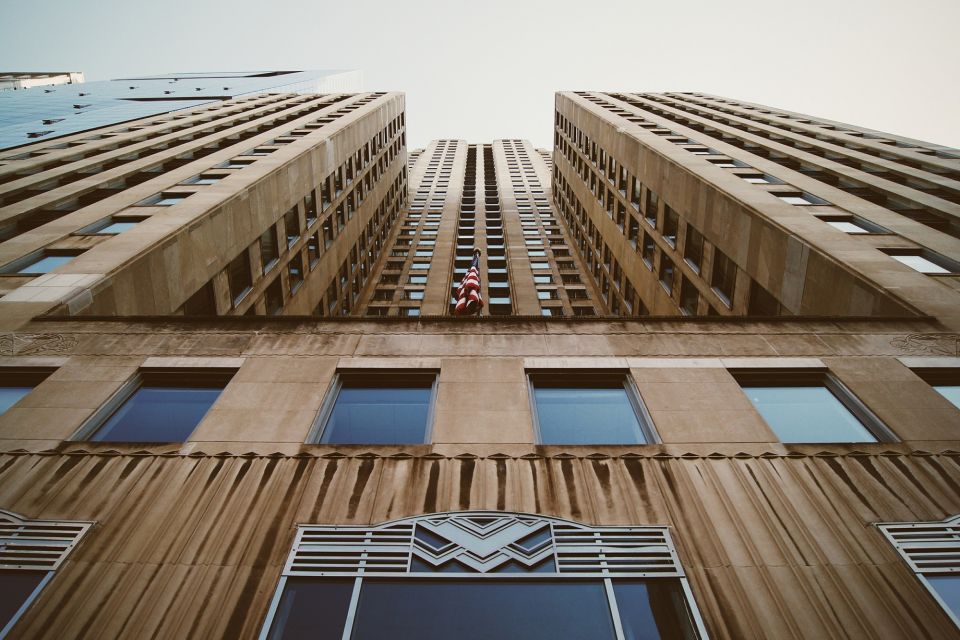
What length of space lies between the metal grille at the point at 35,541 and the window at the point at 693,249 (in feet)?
75.3

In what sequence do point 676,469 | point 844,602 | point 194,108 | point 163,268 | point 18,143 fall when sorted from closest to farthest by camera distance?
point 844,602, point 676,469, point 163,268, point 18,143, point 194,108

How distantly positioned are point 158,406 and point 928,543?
13.5 metres

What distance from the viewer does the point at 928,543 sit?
22.2ft

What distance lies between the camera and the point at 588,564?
6.58m

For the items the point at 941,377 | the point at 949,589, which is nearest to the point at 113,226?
the point at 949,589

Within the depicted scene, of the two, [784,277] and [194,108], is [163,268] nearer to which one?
[784,277]

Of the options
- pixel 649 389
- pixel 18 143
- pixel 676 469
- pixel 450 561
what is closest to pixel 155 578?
pixel 450 561

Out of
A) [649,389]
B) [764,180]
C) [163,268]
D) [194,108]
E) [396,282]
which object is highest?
[194,108]

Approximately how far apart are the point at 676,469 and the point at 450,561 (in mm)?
4141

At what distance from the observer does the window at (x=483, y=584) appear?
584 cm

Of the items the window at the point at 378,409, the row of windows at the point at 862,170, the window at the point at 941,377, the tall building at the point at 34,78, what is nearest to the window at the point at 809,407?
the window at the point at 941,377

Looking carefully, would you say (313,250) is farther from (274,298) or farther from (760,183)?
(760,183)

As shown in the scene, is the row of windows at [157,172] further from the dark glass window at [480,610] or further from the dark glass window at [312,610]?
the dark glass window at [480,610]

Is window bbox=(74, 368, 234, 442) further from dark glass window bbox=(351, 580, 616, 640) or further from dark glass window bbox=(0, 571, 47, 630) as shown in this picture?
dark glass window bbox=(351, 580, 616, 640)
